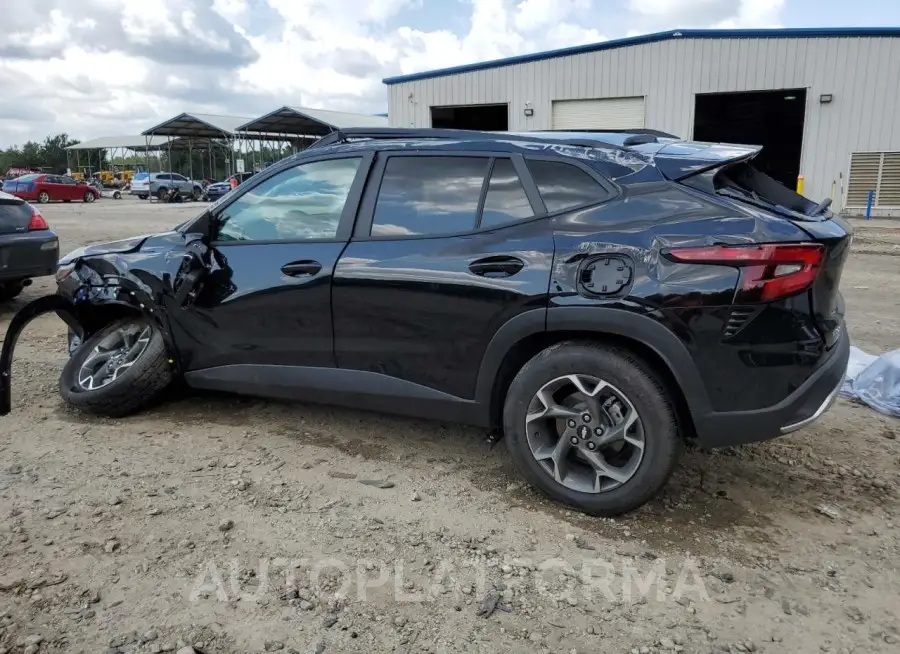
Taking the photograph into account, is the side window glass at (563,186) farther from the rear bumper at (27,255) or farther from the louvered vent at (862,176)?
the louvered vent at (862,176)

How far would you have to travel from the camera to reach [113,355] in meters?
4.49

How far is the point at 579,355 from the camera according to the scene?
3.11 meters

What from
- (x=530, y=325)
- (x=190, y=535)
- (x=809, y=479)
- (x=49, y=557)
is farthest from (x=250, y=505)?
(x=809, y=479)

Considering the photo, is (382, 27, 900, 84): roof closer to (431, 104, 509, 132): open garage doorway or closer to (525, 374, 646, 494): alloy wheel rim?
(431, 104, 509, 132): open garage doorway

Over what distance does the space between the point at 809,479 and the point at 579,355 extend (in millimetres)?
1519

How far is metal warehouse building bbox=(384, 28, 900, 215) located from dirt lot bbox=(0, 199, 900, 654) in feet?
52.3

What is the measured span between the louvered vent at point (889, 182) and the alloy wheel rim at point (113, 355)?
2082cm

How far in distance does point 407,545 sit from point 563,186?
175 centimetres

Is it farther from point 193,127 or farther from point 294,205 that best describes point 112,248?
point 193,127

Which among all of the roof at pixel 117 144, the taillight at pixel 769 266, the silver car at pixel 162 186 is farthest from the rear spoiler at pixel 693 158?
the roof at pixel 117 144

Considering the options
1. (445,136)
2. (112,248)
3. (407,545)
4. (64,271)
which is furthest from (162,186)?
(407,545)

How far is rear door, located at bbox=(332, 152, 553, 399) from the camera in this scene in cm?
325

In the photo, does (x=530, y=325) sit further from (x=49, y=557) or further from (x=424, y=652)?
(x=49, y=557)

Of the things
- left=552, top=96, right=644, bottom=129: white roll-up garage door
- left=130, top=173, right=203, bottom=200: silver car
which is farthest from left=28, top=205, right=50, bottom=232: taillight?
left=130, top=173, right=203, bottom=200: silver car
